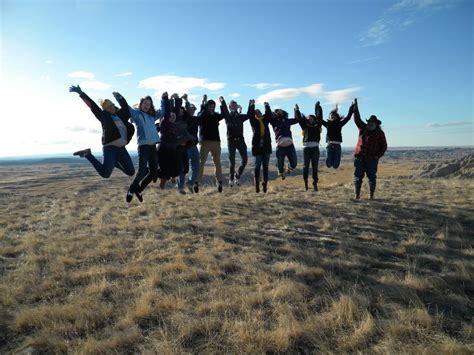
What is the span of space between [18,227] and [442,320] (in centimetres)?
1351

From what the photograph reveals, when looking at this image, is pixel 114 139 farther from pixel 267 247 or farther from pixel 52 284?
pixel 267 247

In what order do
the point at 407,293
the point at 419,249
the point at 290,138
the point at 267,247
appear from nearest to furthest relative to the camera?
the point at 407,293 → the point at 419,249 → the point at 267,247 → the point at 290,138

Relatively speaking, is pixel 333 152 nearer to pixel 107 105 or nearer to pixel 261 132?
pixel 261 132

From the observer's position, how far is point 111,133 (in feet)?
27.9

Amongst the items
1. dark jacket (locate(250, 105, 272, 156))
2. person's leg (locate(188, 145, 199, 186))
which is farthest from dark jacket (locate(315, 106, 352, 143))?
person's leg (locate(188, 145, 199, 186))

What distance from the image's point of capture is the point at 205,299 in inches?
231

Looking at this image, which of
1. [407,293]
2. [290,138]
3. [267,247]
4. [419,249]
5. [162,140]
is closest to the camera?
[407,293]

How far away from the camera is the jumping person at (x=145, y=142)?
29.1ft

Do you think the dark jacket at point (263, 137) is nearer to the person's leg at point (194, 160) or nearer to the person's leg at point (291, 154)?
the person's leg at point (291, 154)

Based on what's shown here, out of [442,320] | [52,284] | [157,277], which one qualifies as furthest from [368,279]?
[52,284]

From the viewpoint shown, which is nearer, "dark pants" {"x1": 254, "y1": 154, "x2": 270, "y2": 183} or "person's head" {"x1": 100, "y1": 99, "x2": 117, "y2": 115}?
"person's head" {"x1": 100, "y1": 99, "x2": 117, "y2": 115}

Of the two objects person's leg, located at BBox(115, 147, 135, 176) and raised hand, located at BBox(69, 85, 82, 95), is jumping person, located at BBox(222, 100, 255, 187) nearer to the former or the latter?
person's leg, located at BBox(115, 147, 135, 176)

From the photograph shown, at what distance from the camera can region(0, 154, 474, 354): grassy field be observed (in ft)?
15.2

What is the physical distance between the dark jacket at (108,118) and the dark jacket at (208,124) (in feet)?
8.81
